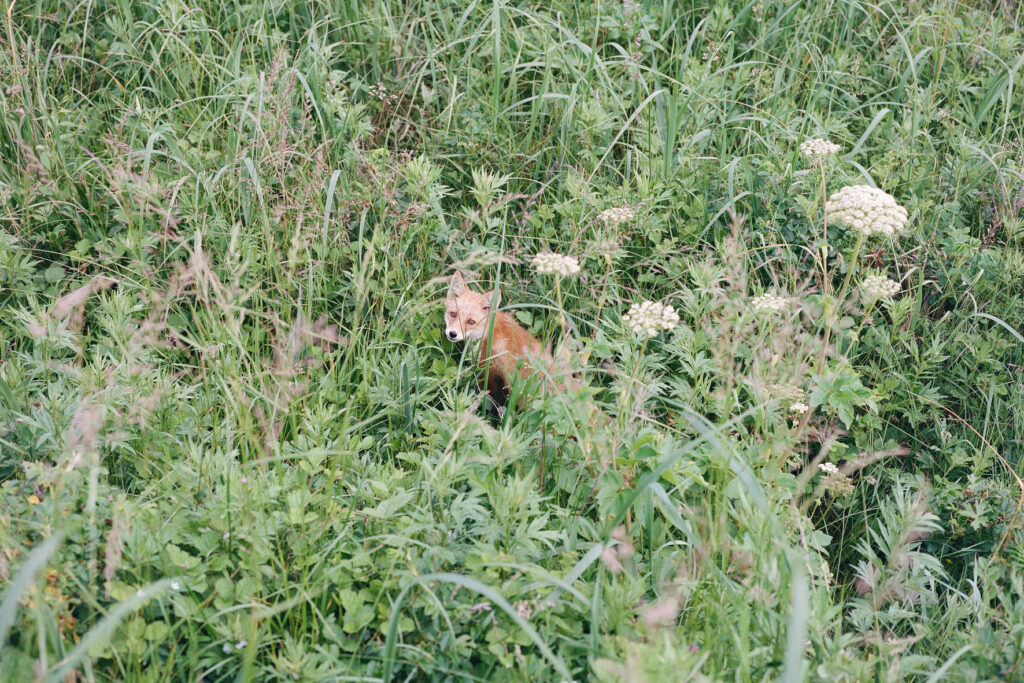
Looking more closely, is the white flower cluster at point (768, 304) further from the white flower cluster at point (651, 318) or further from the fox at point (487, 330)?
the fox at point (487, 330)

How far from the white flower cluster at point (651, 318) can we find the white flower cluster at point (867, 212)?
828mm

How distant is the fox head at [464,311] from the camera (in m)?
3.44

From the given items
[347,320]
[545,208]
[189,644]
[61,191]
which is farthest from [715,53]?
[189,644]

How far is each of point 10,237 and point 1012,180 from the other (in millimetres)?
4741

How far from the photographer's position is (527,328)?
3.85 metres

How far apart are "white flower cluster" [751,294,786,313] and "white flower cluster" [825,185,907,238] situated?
1.36 ft

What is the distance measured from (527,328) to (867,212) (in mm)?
1621

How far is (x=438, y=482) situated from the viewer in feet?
7.88

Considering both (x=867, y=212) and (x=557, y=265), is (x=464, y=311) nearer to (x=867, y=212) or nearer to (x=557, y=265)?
(x=557, y=265)

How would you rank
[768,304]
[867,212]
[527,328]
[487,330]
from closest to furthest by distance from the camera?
[768,304] < [867,212] < [487,330] < [527,328]

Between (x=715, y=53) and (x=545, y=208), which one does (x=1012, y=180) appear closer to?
(x=715, y=53)

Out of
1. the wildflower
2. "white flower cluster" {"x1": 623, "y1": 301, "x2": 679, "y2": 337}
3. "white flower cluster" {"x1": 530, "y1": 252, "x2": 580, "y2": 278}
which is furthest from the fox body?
the wildflower

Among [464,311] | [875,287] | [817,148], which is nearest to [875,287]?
[875,287]

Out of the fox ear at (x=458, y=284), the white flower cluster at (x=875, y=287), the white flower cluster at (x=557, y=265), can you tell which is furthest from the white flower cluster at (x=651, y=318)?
the fox ear at (x=458, y=284)
